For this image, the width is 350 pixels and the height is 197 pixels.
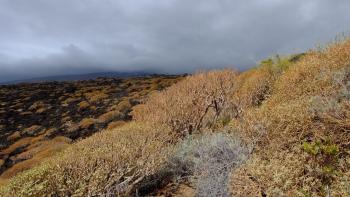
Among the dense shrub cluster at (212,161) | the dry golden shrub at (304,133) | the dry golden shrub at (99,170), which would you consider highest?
the dry golden shrub at (304,133)

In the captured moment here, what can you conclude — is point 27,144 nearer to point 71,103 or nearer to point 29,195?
point 71,103

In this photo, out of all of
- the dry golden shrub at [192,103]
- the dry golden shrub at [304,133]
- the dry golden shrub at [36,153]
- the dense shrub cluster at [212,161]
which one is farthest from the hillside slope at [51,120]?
the dry golden shrub at [304,133]

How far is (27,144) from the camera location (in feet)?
128

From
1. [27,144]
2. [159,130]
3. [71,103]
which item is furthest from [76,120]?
[159,130]

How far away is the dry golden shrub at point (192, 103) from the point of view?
19516 mm

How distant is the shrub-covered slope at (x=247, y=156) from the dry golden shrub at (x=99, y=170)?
31 millimetres

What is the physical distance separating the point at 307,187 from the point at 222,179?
2594 mm

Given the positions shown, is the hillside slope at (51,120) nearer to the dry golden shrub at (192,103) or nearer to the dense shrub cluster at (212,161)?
the dry golden shrub at (192,103)

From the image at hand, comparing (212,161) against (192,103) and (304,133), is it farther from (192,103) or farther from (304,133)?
(192,103)

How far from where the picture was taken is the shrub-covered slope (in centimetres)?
843

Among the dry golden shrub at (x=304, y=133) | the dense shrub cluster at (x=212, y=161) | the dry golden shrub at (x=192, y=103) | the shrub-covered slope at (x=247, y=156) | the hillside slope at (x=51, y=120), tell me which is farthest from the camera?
the hillside slope at (x=51, y=120)

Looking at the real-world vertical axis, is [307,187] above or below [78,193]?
above

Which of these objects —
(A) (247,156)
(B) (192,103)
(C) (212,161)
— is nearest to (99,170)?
(C) (212,161)

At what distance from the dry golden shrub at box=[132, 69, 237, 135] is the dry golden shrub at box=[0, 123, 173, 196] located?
4.18 meters
